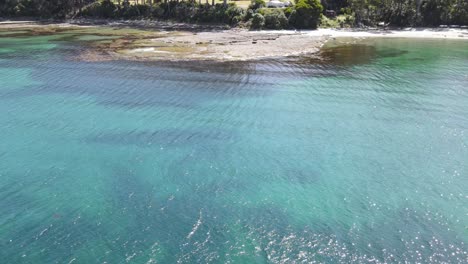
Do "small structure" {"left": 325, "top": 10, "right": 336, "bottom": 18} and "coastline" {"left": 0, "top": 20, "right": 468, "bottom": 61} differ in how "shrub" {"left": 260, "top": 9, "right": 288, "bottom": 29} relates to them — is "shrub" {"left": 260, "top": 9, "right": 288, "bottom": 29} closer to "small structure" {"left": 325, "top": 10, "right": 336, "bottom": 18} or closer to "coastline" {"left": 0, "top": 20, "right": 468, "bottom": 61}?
"coastline" {"left": 0, "top": 20, "right": 468, "bottom": 61}

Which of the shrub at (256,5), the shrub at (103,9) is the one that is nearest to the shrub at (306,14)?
the shrub at (256,5)

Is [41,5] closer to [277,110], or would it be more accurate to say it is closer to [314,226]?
[277,110]

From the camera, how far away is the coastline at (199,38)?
62853 mm

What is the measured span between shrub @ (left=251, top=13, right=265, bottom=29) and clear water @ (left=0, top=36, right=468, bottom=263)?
36.6 metres

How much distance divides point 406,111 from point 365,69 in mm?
16536

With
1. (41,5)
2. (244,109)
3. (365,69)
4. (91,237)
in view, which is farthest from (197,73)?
(41,5)

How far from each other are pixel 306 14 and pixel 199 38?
22.2 metres

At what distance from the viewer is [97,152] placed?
30.5 m

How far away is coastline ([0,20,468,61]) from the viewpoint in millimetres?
62853

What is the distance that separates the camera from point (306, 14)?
8262cm

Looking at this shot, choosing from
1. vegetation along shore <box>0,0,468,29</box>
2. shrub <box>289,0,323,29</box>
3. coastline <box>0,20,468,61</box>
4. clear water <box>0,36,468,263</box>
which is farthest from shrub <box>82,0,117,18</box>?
clear water <box>0,36,468,263</box>

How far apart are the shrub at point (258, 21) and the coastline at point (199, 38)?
7.58 ft

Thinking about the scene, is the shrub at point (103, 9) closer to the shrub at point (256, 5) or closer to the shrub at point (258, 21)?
the shrub at point (256, 5)

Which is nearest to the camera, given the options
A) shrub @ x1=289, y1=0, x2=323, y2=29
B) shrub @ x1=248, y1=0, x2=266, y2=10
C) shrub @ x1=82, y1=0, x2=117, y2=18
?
shrub @ x1=289, y1=0, x2=323, y2=29
